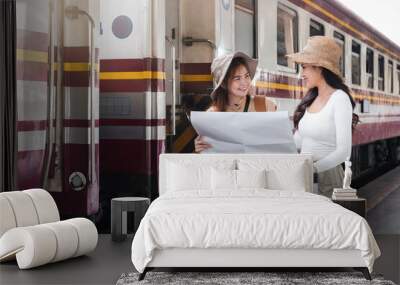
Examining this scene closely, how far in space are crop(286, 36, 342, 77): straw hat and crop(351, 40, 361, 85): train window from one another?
119 mm

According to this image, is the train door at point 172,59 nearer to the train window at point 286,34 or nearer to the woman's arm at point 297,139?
the train window at point 286,34

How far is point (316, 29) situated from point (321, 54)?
0.21 meters

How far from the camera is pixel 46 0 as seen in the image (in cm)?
620

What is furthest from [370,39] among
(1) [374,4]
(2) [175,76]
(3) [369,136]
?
(2) [175,76]

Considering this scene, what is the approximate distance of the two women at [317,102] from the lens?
20.6 ft

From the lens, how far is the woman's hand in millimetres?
6379

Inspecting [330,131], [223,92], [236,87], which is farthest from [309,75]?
[223,92]

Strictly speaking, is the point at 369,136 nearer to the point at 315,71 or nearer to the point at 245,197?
the point at 315,71

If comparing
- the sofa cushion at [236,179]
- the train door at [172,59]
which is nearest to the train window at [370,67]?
the sofa cushion at [236,179]

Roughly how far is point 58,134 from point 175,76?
106 centimetres

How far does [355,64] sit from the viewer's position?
6395 mm

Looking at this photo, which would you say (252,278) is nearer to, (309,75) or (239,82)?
(239,82)

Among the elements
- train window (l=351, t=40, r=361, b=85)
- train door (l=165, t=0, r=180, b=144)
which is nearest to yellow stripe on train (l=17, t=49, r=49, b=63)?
train door (l=165, t=0, r=180, b=144)

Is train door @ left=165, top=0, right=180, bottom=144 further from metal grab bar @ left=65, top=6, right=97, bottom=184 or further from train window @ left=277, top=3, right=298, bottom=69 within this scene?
train window @ left=277, top=3, right=298, bottom=69
